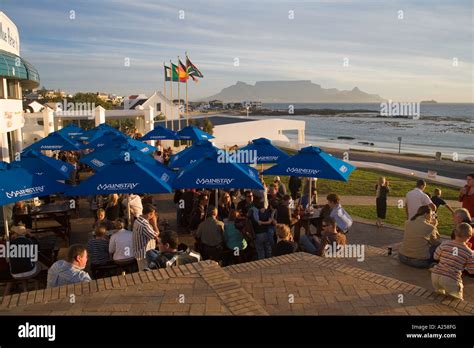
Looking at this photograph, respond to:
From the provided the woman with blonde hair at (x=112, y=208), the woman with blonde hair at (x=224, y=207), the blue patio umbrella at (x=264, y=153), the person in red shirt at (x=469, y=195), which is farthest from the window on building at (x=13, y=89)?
the person in red shirt at (x=469, y=195)

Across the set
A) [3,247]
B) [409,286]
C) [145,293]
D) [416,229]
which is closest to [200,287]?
[145,293]

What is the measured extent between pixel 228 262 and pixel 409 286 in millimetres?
3485

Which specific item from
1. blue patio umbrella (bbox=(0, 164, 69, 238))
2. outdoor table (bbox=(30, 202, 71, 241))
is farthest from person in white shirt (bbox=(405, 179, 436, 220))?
outdoor table (bbox=(30, 202, 71, 241))

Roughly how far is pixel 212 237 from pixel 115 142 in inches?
295

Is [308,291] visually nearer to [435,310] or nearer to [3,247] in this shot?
[435,310]

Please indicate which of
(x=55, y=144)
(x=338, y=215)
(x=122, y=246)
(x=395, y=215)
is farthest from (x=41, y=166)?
(x=395, y=215)

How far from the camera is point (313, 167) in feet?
30.2

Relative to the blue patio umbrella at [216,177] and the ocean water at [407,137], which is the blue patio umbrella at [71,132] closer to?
the blue patio umbrella at [216,177]

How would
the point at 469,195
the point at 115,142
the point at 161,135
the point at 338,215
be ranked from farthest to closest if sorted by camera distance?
1. the point at 161,135
2. the point at 115,142
3. the point at 469,195
4. the point at 338,215

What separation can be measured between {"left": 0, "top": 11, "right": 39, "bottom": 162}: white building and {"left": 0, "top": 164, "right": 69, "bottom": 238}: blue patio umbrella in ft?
28.2

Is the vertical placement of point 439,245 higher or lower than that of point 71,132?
lower

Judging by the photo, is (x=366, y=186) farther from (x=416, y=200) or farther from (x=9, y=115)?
(x=9, y=115)

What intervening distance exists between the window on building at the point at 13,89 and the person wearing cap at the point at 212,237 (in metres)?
16.2

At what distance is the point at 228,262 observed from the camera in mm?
8016
